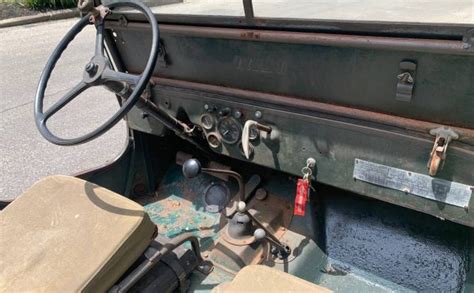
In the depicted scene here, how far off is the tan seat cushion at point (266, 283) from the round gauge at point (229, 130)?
739 millimetres

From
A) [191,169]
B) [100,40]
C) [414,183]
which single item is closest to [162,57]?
[100,40]

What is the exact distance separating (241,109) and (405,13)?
2.48ft

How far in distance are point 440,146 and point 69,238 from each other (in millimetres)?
1357

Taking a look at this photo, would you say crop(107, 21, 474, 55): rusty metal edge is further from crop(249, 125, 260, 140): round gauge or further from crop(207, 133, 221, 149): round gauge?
crop(207, 133, 221, 149): round gauge

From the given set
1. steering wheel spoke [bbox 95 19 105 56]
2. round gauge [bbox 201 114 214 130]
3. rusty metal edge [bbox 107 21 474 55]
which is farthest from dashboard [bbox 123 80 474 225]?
steering wheel spoke [bbox 95 19 105 56]

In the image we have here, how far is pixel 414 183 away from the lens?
5.03ft

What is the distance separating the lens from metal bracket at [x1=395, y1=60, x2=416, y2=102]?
1.38 meters

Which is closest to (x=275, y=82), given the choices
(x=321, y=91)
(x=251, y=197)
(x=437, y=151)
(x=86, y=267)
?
(x=321, y=91)

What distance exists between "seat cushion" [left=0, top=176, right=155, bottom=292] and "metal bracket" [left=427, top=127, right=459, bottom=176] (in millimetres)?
1060

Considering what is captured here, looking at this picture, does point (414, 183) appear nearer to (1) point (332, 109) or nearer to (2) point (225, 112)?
(1) point (332, 109)

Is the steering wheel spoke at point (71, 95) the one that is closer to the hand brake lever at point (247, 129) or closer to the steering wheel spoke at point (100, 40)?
the steering wheel spoke at point (100, 40)

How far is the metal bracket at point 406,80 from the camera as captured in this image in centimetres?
Result: 138

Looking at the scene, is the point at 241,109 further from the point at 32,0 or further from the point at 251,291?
the point at 32,0

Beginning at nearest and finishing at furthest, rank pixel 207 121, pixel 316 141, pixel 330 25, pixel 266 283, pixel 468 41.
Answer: pixel 468 41 < pixel 266 283 < pixel 330 25 < pixel 316 141 < pixel 207 121
